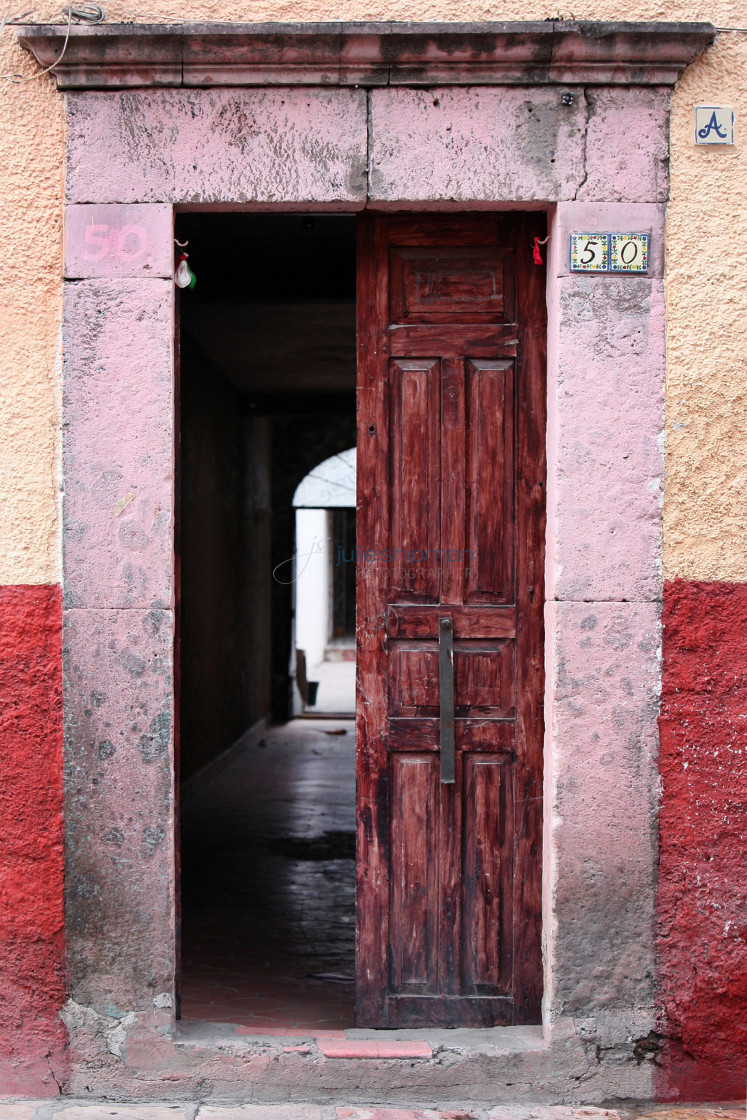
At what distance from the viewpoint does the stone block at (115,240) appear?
316cm

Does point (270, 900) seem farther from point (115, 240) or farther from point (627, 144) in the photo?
point (627, 144)

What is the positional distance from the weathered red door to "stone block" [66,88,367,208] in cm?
30

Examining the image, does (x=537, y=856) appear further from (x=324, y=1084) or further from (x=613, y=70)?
(x=613, y=70)

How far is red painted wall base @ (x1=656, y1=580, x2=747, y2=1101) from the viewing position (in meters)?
3.12

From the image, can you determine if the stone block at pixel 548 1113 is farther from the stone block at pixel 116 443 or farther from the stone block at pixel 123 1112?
the stone block at pixel 116 443

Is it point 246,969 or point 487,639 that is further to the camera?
point 246,969

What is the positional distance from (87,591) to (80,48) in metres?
1.70

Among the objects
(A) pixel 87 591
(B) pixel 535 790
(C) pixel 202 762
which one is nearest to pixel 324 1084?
(B) pixel 535 790

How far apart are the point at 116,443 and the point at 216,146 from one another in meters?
1.00

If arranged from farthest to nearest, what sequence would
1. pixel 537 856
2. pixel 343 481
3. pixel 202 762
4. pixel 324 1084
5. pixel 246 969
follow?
pixel 343 481
pixel 202 762
pixel 246 969
pixel 537 856
pixel 324 1084

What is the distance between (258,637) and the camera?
11.7 metres

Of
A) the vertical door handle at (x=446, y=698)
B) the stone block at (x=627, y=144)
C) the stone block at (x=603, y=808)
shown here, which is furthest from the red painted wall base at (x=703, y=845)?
the stone block at (x=627, y=144)

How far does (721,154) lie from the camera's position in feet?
10.4

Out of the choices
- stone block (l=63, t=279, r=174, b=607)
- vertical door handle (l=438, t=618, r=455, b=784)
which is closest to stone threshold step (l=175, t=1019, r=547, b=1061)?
vertical door handle (l=438, t=618, r=455, b=784)
